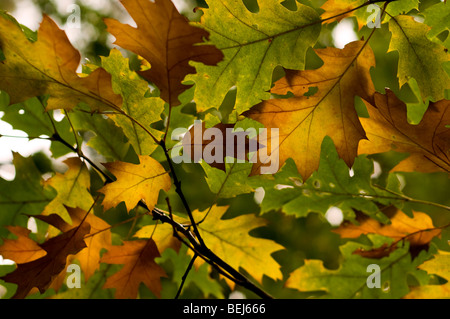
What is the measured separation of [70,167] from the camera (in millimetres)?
1043

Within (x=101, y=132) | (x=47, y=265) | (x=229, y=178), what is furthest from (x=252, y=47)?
(x=47, y=265)

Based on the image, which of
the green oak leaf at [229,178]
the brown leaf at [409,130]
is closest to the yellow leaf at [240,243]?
the green oak leaf at [229,178]

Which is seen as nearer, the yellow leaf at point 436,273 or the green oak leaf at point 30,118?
the yellow leaf at point 436,273

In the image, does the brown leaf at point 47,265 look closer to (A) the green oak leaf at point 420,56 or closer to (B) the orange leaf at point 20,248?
(B) the orange leaf at point 20,248

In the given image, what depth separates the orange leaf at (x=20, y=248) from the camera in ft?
2.90

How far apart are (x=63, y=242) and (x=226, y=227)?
1.40 ft

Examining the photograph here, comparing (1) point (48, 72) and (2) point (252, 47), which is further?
(2) point (252, 47)

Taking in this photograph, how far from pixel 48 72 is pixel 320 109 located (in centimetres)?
55

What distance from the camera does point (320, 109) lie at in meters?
0.85

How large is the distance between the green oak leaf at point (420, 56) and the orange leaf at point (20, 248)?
0.94 m

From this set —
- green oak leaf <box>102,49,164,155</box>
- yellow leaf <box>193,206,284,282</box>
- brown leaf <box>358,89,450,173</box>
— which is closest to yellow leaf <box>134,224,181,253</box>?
yellow leaf <box>193,206,284,282</box>

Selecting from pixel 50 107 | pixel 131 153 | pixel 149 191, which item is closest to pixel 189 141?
pixel 149 191

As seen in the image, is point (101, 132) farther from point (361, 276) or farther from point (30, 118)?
point (361, 276)

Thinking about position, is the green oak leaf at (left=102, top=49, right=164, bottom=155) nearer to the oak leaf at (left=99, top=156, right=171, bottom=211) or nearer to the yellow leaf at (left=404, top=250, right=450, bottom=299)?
the oak leaf at (left=99, top=156, right=171, bottom=211)
